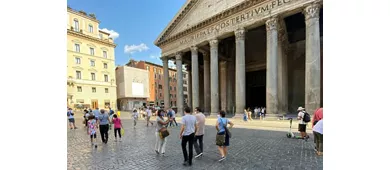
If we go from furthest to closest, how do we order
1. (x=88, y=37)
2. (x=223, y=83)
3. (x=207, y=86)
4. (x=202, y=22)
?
1. (x=88, y=37)
2. (x=223, y=83)
3. (x=207, y=86)
4. (x=202, y=22)

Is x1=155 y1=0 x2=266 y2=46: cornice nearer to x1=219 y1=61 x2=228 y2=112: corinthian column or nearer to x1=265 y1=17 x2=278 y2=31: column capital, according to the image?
x1=265 y1=17 x2=278 y2=31: column capital

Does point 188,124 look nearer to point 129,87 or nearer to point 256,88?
point 256,88

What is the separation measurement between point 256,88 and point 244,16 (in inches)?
531

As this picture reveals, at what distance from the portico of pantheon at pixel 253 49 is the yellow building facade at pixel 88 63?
1662 centimetres

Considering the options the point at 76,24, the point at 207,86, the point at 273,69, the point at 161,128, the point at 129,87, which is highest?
the point at 76,24

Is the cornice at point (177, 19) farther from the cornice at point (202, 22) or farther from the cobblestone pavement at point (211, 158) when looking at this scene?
the cobblestone pavement at point (211, 158)

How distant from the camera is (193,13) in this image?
21.9m

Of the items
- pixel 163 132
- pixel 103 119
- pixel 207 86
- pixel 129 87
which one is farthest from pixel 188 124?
pixel 129 87

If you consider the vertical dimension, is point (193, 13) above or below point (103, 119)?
above

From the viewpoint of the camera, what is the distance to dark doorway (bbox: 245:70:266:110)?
2595 cm

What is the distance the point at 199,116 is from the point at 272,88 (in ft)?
36.6
